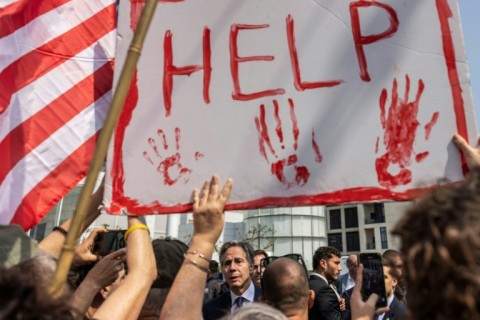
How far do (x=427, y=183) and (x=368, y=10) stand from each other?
737mm

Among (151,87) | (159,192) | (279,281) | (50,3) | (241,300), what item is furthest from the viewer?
(241,300)

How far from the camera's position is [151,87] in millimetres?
2107

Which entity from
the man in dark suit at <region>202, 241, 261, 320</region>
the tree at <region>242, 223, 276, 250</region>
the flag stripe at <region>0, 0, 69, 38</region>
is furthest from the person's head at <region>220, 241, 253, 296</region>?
the tree at <region>242, 223, 276, 250</region>

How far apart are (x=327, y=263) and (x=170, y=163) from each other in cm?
331

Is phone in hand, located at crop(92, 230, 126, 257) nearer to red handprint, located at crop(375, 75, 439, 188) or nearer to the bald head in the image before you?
the bald head

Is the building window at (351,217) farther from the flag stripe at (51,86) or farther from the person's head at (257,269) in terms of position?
the flag stripe at (51,86)

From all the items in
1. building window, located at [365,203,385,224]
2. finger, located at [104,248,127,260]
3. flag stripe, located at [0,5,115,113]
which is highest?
building window, located at [365,203,385,224]

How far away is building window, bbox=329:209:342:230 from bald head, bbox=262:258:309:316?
48425mm

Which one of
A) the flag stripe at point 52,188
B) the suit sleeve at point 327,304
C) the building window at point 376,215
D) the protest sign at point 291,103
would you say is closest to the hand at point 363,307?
the protest sign at point 291,103

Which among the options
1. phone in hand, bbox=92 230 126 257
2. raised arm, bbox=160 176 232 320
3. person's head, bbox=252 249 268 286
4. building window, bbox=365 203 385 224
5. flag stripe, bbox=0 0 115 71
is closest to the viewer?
raised arm, bbox=160 176 232 320

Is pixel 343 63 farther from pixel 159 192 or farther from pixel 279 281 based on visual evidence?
pixel 279 281

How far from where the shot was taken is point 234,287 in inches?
143

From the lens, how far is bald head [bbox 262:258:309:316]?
2.22 m

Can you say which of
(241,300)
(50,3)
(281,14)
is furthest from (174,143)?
(241,300)
